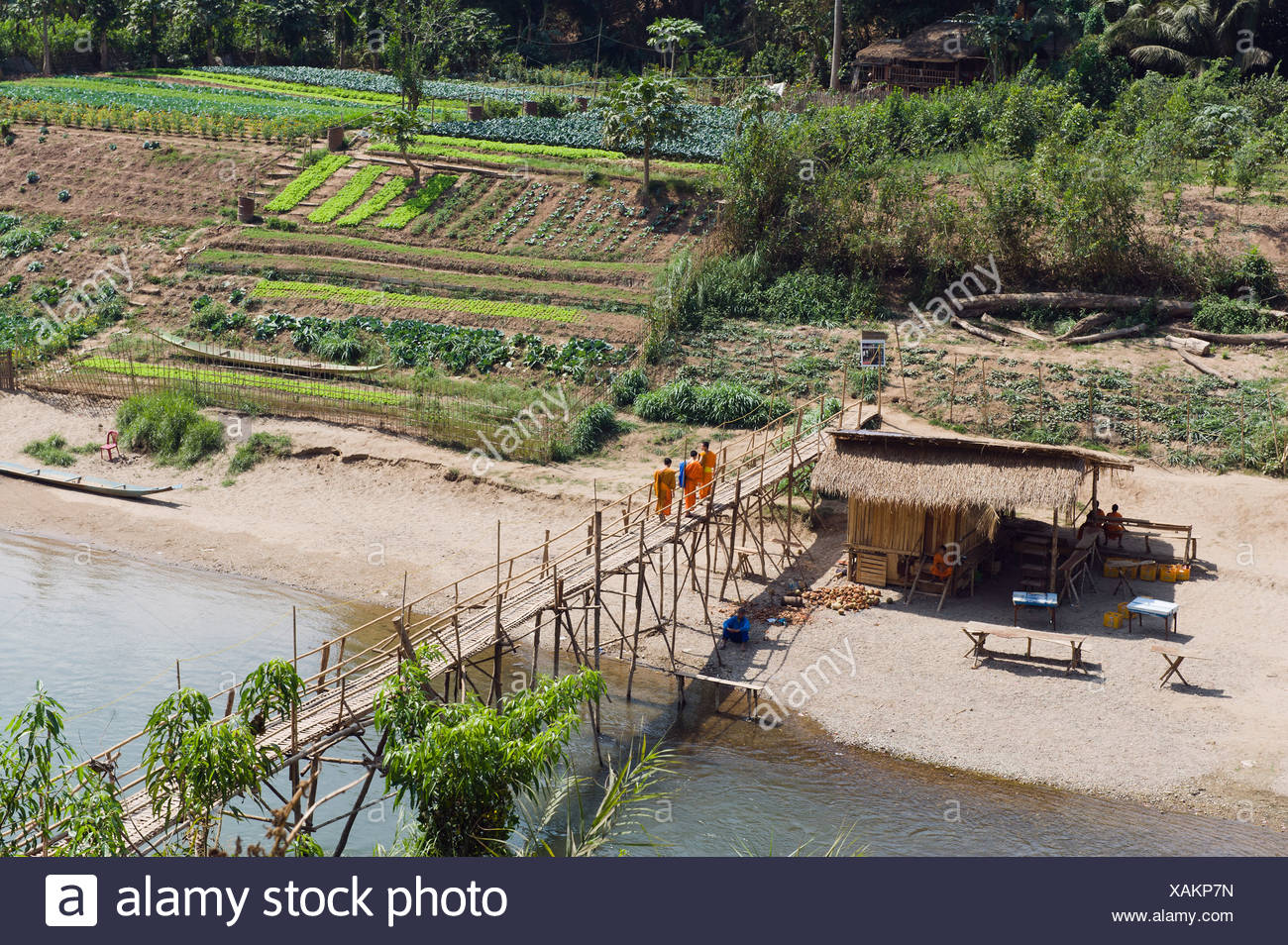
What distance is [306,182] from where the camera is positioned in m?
48.6

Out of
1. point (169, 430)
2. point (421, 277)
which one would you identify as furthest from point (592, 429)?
point (421, 277)

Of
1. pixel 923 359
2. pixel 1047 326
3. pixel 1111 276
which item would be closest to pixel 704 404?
pixel 923 359

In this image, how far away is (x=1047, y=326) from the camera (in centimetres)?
3481

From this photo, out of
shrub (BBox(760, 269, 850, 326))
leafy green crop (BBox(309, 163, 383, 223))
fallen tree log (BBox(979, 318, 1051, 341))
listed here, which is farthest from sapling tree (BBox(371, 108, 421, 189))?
fallen tree log (BBox(979, 318, 1051, 341))

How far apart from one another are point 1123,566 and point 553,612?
438 inches

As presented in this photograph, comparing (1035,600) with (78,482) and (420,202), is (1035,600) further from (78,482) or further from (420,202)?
(420,202)

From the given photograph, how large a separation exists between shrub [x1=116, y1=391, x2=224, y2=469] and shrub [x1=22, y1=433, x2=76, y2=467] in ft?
4.73

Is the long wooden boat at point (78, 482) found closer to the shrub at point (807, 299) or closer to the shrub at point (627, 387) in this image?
the shrub at point (627, 387)

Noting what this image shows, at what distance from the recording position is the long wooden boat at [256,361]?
36.1 meters

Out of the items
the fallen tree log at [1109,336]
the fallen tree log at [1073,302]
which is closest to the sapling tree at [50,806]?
the fallen tree log at [1109,336]

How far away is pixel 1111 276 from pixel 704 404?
39.4 ft

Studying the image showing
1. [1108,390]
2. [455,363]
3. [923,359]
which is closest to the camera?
[1108,390]
